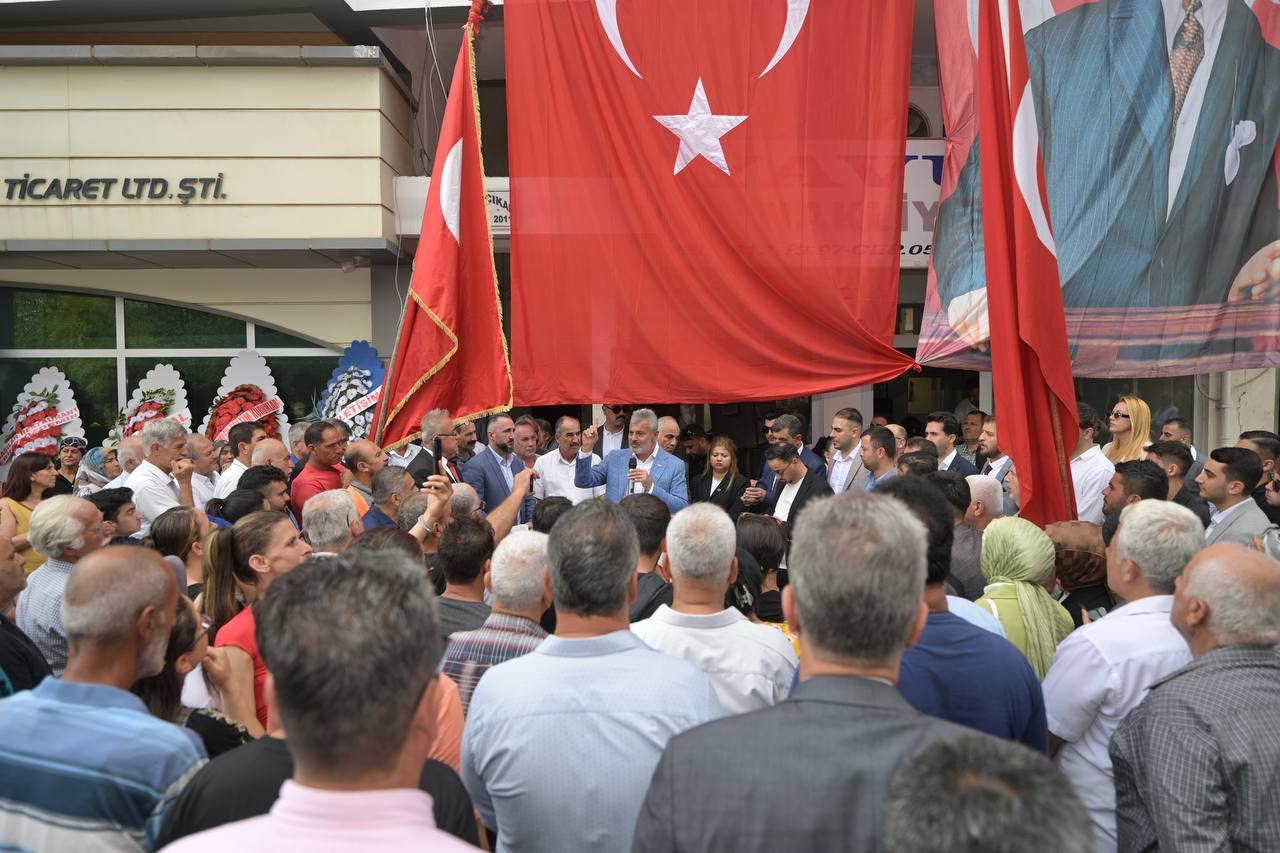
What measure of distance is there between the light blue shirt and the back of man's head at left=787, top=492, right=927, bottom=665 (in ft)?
2.14

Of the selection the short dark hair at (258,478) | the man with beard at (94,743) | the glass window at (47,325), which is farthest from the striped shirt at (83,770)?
the glass window at (47,325)

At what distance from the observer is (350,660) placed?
144 centimetres

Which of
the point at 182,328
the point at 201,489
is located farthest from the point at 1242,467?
the point at 182,328

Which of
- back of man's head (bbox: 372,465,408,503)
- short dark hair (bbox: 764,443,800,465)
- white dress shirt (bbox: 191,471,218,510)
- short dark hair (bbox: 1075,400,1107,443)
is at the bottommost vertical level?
white dress shirt (bbox: 191,471,218,510)

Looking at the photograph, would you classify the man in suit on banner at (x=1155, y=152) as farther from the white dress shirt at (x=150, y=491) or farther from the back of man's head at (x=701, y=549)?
the white dress shirt at (x=150, y=491)

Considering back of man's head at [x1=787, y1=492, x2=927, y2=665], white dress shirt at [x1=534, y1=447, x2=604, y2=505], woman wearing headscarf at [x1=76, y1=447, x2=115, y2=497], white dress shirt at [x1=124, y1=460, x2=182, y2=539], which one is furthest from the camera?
white dress shirt at [x1=534, y1=447, x2=604, y2=505]

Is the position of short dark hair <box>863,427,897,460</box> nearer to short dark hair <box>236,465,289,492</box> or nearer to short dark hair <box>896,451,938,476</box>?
short dark hair <box>896,451,938,476</box>

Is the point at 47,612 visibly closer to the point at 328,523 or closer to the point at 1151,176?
the point at 328,523

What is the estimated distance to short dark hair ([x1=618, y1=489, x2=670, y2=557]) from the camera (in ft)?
13.3

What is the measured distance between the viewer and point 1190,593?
252 cm

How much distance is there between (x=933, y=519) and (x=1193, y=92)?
576 cm

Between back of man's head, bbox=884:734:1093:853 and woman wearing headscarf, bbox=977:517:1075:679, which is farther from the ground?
back of man's head, bbox=884:734:1093:853

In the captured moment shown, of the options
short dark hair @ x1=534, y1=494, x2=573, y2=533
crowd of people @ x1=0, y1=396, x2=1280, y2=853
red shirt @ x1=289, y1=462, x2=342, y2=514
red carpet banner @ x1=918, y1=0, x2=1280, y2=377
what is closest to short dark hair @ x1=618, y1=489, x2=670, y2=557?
crowd of people @ x1=0, y1=396, x2=1280, y2=853

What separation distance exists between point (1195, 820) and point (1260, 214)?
613 centimetres
